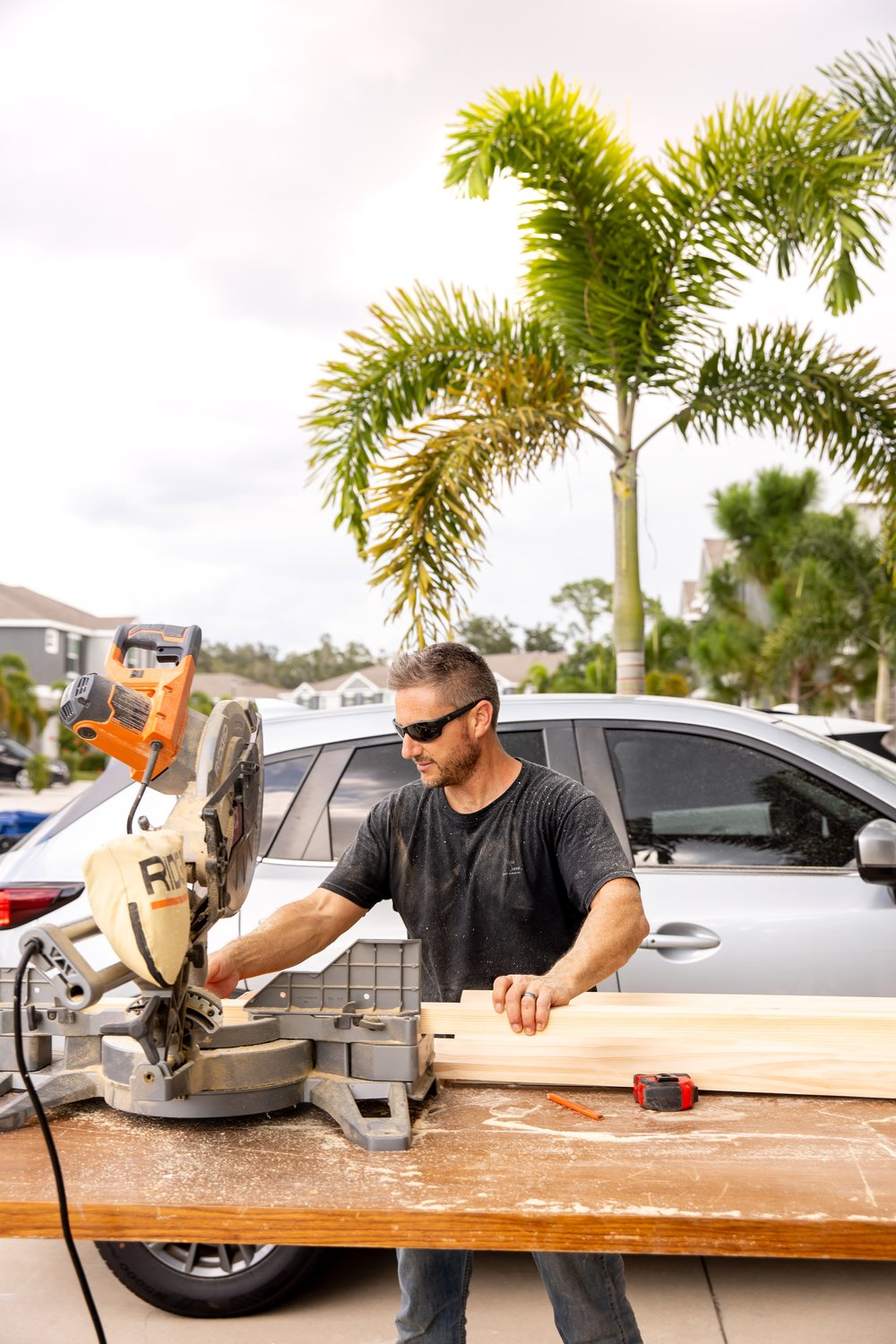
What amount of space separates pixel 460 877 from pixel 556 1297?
0.90 metres

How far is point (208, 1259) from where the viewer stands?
11.0 ft

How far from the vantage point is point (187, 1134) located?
6.42 feet

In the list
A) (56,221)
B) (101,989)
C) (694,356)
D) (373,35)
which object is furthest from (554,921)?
(56,221)

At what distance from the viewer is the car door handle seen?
3723mm

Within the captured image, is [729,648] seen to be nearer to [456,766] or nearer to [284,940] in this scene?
[456,766]

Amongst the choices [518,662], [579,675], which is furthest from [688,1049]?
[518,662]

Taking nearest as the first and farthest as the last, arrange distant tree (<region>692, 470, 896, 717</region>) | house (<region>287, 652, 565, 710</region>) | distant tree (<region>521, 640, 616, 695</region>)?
distant tree (<region>692, 470, 896, 717</region>) < distant tree (<region>521, 640, 616, 695</region>) < house (<region>287, 652, 565, 710</region>)

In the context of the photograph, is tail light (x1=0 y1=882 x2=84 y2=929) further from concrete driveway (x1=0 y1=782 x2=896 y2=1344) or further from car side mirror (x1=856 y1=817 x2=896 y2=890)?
car side mirror (x1=856 y1=817 x2=896 y2=890)

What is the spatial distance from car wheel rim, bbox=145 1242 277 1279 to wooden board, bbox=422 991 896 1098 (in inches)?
60.8

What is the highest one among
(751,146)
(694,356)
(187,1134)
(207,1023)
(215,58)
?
(215,58)

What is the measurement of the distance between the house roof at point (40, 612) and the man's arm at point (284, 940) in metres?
52.5

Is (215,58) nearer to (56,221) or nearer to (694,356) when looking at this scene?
(694,356)

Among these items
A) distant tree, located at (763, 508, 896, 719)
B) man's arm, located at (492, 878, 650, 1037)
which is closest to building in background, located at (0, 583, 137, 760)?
distant tree, located at (763, 508, 896, 719)

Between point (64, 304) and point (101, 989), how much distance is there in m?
33.8
